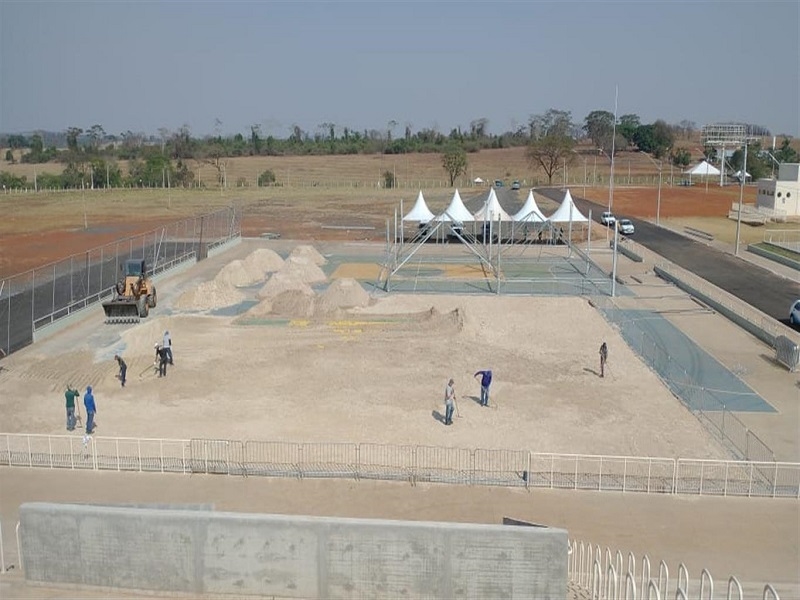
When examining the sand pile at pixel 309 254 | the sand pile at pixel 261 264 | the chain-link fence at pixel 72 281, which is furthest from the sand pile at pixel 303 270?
the chain-link fence at pixel 72 281

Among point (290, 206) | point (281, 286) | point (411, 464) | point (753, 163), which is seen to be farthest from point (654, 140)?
point (411, 464)

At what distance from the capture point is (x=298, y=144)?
17738cm

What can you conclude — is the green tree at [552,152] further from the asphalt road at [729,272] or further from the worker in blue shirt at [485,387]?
the worker in blue shirt at [485,387]

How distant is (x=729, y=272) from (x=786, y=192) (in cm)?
3263

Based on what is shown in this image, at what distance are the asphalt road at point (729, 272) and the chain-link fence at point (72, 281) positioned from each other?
3098 centimetres

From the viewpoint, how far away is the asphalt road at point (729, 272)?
135 feet

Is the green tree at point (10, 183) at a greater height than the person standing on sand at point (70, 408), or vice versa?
the green tree at point (10, 183)

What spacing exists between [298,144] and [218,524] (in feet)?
554

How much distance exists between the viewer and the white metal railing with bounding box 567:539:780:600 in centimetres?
1232

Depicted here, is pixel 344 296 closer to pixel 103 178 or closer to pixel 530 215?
pixel 530 215

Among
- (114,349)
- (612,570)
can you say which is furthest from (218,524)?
(114,349)

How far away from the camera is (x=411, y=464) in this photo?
20359 mm

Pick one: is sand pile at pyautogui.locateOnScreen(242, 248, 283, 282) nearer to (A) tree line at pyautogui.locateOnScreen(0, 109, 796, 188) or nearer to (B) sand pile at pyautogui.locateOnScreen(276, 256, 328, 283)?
(B) sand pile at pyautogui.locateOnScreen(276, 256, 328, 283)

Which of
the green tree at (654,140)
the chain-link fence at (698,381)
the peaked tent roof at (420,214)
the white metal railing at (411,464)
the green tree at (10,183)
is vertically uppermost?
the green tree at (654,140)
